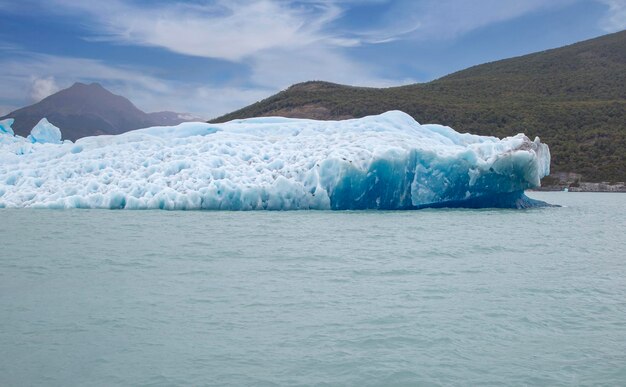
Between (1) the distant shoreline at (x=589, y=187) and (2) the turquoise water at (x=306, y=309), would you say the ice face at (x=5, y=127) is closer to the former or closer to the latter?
(2) the turquoise water at (x=306, y=309)

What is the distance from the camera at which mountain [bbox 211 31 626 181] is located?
4022 cm

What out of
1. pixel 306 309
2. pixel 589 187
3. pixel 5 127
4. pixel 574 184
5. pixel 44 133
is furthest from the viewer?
pixel 574 184

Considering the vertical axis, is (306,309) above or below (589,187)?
below

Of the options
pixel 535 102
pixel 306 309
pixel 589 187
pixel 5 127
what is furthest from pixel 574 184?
pixel 306 309

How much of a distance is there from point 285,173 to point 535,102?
1454 inches

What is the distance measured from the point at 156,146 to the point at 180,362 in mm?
13894

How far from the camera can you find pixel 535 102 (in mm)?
47625

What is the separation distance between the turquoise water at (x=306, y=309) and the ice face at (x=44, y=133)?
15.6 meters

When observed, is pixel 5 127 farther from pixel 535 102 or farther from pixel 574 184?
pixel 535 102

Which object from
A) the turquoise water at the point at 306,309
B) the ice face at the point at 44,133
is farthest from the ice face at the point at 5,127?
the turquoise water at the point at 306,309

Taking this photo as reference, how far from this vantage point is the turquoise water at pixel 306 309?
4379mm

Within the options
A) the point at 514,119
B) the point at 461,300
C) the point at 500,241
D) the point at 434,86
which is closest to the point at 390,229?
the point at 500,241

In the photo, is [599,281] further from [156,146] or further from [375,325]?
[156,146]

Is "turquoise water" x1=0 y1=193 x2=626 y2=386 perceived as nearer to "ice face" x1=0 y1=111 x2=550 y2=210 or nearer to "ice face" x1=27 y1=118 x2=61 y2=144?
"ice face" x1=0 y1=111 x2=550 y2=210
